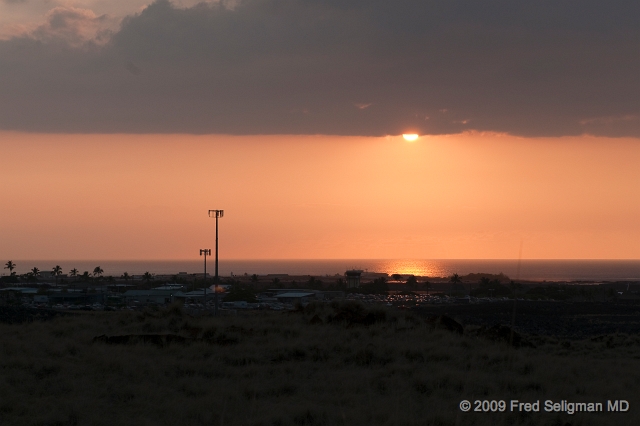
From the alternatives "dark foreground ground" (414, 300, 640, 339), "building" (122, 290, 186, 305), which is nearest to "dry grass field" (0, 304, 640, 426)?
"dark foreground ground" (414, 300, 640, 339)

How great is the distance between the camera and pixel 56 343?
20.7 meters

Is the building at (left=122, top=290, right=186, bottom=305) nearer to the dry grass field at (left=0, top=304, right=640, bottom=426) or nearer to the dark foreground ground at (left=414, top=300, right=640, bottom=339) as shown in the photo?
the dark foreground ground at (left=414, top=300, right=640, bottom=339)

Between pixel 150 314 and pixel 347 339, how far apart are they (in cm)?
1142

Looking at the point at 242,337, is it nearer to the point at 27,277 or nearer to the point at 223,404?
the point at 223,404

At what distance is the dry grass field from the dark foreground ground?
1929 centimetres

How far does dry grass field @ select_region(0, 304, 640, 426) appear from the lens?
12.6m

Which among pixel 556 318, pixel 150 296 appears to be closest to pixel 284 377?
pixel 556 318

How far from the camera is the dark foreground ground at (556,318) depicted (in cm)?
4519

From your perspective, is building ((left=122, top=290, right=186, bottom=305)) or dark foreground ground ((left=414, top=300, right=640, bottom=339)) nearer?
dark foreground ground ((left=414, top=300, right=640, bottom=339))

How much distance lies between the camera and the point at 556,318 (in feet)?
195

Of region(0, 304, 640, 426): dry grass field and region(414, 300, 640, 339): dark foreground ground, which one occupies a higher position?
region(0, 304, 640, 426): dry grass field

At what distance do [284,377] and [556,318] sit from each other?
48.3 m

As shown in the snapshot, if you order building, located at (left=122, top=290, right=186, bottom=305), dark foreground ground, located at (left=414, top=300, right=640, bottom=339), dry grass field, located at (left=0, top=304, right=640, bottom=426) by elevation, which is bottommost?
dark foreground ground, located at (left=414, top=300, right=640, bottom=339)

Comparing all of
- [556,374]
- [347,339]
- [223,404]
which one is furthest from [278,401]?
[347,339]
